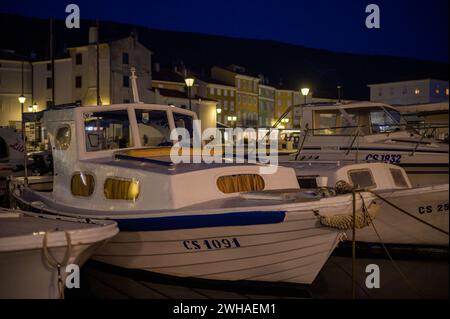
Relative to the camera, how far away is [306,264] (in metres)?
8.74

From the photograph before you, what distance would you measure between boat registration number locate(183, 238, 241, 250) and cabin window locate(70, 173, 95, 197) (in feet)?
7.69

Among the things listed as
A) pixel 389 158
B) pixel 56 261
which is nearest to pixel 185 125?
pixel 56 261

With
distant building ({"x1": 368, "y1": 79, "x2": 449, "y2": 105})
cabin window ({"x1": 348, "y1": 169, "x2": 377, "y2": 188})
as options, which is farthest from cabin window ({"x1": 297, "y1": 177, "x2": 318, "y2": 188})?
distant building ({"x1": 368, "y1": 79, "x2": 449, "y2": 105})

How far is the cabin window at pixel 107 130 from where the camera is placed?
415 inches

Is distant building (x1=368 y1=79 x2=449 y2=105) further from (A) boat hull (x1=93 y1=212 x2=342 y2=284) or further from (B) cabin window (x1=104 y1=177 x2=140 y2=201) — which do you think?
(B) cabin window (x1=104 y1=177 x2=140 y2=201)

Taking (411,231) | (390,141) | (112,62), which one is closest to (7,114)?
(112,62)

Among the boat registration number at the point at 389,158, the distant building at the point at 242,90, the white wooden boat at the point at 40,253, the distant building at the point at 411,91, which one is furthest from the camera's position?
the distant building at the point at 242,90

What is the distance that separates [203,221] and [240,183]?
4.44 feet

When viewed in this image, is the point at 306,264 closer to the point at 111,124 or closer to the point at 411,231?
the point at 411,231

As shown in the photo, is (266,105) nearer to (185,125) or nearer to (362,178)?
(362,178)

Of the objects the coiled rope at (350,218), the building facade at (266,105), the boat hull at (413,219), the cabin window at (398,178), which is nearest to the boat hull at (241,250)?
the coiled rope at (350,218)

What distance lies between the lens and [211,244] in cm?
864

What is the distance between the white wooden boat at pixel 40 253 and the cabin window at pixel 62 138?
2.95m

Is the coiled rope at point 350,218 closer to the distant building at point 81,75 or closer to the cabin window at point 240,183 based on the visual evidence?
the cabin window at point 240,183
